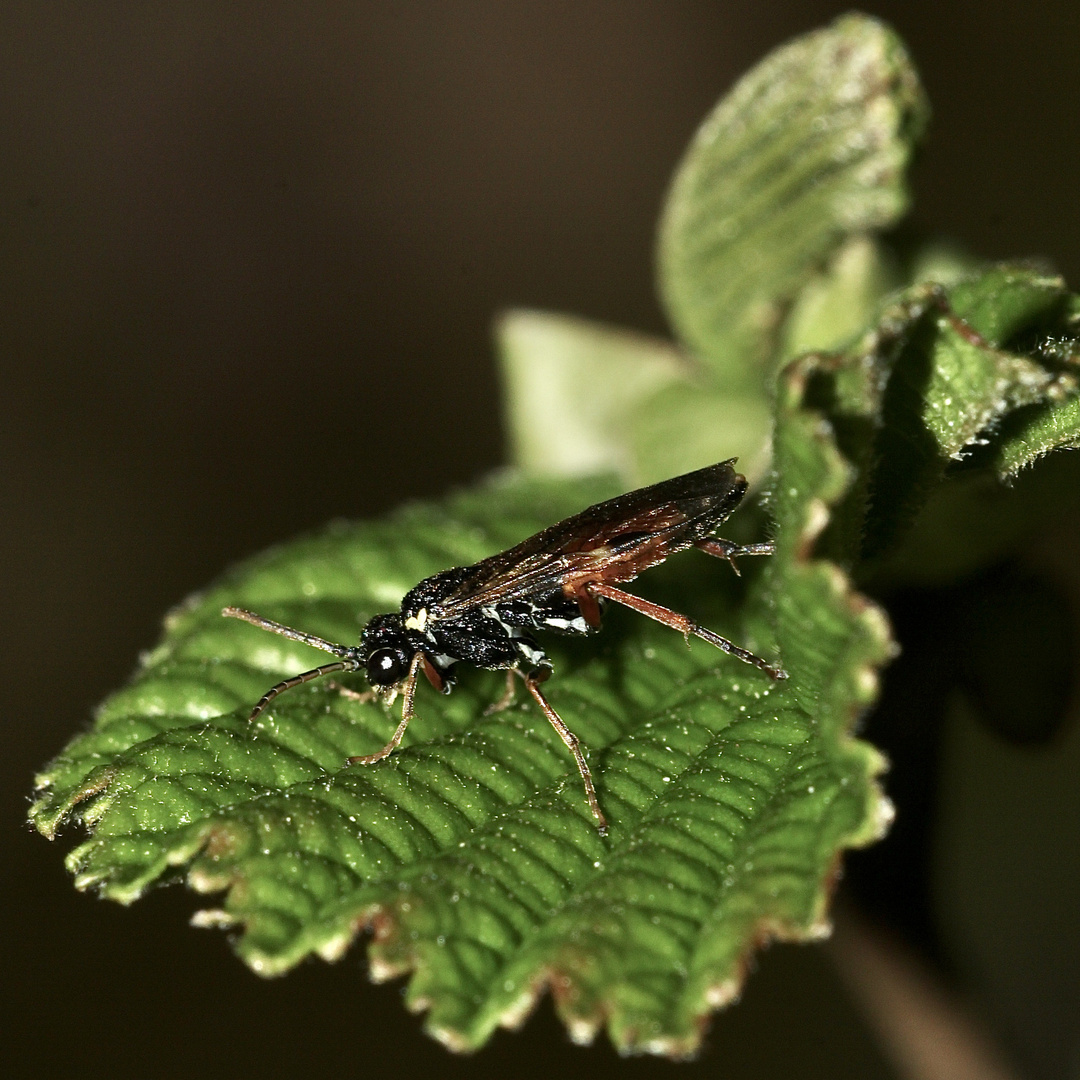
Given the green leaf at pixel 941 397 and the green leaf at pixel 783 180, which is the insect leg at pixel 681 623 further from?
the green leaf at pixel 783 180

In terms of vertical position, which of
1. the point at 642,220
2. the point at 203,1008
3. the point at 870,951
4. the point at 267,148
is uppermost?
the point at 267,148

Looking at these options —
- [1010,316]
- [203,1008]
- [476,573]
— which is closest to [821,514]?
[1010,316]

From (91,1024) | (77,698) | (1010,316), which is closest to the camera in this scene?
(1010,316)

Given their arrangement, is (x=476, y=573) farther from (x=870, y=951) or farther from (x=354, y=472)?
(x=354, y=472)

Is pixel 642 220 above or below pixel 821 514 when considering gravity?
below

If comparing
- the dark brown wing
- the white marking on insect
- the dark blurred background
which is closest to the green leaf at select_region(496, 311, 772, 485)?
the dark brown wing

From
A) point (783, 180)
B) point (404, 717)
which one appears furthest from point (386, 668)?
point (783, 180)

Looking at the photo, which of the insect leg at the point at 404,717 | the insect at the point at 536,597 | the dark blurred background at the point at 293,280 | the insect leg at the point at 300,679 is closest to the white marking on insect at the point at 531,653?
the insect at the point at 536,597
